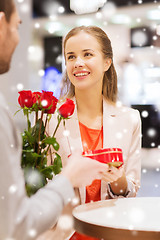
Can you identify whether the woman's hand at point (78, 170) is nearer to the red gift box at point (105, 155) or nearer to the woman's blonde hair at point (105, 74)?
the red gift box at point (105, 155)

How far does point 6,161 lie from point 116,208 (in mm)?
584

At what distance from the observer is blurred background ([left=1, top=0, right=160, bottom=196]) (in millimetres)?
3455

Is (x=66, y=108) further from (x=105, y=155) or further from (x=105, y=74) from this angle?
(x=105, y=74)

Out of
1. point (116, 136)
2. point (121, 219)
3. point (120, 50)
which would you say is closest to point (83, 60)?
point (116, 136)

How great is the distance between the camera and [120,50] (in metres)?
4.11

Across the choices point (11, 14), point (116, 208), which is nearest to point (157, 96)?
point (116, 208)

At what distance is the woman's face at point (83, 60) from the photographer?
1.53 meters

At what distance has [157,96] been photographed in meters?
4.05

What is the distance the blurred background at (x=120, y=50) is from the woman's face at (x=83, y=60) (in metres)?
1.74

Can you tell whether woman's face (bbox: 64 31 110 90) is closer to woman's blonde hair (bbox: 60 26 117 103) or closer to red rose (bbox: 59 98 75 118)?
woman's blonde hair (bbox: 60 26 117 103)

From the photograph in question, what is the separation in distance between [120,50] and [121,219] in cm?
332

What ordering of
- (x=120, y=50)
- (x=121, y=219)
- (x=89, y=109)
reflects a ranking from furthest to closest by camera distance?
(x=120, y=50)
(x=89, y=109)
(x=121, y=219)

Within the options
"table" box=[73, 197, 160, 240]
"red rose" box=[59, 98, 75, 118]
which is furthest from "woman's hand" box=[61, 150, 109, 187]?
"red rose" box=[59, 98, 75, 118]

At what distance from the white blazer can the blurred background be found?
1737 mm
